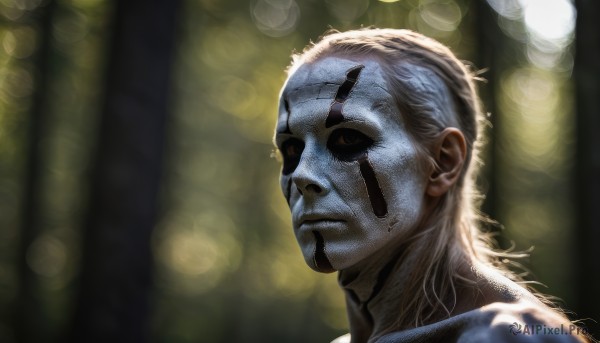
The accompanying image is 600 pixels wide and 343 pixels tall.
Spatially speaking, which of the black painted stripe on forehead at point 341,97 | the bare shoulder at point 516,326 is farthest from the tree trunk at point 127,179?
the bare shoulder at point 516,326

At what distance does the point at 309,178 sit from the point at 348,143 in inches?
9.2

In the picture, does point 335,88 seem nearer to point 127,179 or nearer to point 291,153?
point 291,153

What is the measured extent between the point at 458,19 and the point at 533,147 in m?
9.40

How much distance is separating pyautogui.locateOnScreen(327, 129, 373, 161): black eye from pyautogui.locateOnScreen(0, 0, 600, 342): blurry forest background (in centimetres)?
186

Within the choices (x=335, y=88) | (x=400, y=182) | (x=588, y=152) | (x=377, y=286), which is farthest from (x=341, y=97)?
(x=588, y=152)

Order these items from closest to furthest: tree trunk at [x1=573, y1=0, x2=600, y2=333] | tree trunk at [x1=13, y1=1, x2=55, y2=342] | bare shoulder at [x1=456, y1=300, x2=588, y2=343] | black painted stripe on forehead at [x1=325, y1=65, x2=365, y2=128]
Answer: bare shoulder at [x1=456, y1=300, x2=588, y2=343]
black painted stripe on forehead at [x1=325, y1=65, x2=365, y2=128]
tree trunk at [x1=573, y1=0, x2=600, y2=333]
tree trunk at [x1=13, y1=1, x2=55, y2=342]

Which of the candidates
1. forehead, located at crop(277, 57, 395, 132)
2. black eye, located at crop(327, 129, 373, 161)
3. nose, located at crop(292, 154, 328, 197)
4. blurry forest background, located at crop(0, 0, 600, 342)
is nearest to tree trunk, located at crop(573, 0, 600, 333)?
blurry forest background, located at crop(0, 0, 600, 342)

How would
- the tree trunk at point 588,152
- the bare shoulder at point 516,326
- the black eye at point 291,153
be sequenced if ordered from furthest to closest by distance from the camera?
the tree trunk at point 588,152, the black eye at point 291,153, the bare shoulder at point 516,326

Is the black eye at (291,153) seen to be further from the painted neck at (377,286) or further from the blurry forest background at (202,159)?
the blurry forest background at (202,159)

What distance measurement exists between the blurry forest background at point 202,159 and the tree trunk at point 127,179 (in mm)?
18

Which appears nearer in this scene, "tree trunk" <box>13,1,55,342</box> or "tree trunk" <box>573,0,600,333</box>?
"tree trunk" <box>573,0,600,333</box>

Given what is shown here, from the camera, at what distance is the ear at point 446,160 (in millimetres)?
2949

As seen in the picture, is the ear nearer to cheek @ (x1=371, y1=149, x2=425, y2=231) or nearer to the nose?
cheek @ (x1=371, y1=149, x2=425, y2=231)

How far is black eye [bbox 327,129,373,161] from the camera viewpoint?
2.84 m
